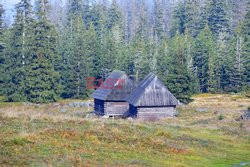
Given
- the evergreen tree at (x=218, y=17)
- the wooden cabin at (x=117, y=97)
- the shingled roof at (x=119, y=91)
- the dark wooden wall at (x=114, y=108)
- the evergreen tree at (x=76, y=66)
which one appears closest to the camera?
the shingled roof at (x=119, y=91)

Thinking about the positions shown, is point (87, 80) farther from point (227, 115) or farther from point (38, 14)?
point (227, 115)

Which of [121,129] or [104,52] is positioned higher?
[104,52]

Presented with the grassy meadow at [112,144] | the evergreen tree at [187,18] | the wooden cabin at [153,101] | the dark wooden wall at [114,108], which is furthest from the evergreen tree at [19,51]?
the evergreen tree at [187,18]

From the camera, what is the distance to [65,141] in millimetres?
25469

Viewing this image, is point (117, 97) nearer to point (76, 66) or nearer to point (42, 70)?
point (42, 70)

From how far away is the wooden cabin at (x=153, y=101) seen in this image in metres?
48.8

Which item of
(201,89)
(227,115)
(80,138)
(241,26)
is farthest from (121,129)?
(241,26)

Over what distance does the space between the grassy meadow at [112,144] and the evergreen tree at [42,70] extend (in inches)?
1437

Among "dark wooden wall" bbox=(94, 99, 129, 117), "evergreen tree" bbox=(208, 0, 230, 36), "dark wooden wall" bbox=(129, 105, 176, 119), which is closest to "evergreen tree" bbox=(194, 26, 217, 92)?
"evergreen tree" bbox=(208, 0, 230, 36)

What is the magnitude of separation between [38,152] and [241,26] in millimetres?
86082

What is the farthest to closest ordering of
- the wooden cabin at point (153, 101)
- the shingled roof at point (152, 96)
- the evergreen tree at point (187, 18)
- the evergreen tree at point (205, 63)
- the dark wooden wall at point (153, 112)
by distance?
1. the evergreen tree at point (187, 18)
2. the evergreen tree at point (205, 63)
3. the dark wooden wall at point (153, 112)
4. the wooden cabin at point (153, 101)
5. the shingled roof at point (152, 96)

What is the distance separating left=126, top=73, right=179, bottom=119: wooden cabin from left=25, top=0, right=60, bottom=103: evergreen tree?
25532 mm

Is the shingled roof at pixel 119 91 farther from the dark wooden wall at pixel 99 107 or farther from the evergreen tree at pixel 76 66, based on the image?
the evergreen tree at pixel 76 66

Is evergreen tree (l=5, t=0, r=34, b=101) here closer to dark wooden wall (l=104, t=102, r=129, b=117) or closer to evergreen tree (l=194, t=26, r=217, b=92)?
dark wooden wall (l=104, t=102, r=129, b=117)
